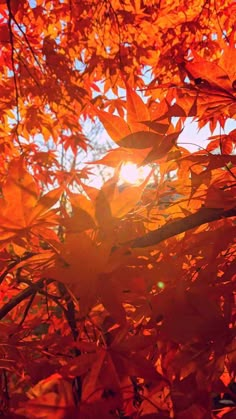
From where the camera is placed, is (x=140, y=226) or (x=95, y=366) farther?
(x=140, y=226)

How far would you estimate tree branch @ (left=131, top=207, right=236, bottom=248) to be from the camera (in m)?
0.49

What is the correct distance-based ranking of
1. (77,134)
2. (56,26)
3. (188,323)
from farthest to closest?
(77,134), (56,26), (188,323)

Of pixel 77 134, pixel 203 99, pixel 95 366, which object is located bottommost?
pixel 95 366

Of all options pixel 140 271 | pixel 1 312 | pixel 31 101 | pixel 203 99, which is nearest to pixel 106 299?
pixel 140 271

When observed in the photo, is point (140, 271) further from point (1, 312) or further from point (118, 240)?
point (1, 312)

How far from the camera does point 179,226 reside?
1.62ft

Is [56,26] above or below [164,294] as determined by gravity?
above

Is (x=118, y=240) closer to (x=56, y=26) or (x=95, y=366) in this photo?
(x=95, y=366)

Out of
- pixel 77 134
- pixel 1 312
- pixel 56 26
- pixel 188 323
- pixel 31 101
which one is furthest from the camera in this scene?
pixel 77 134

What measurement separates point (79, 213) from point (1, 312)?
22cm

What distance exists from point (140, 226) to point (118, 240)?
0.09 metres

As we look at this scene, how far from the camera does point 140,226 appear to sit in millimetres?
578

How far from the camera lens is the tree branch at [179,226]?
19.3 inches

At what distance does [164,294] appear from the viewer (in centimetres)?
49
